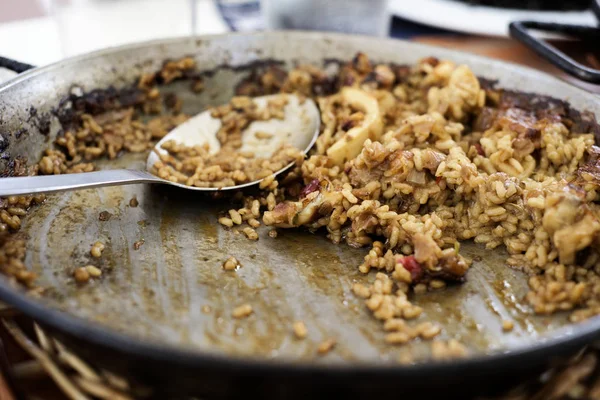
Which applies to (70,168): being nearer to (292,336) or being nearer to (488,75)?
(292,336)

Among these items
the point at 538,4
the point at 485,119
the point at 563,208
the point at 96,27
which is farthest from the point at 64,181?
the point at 538,4

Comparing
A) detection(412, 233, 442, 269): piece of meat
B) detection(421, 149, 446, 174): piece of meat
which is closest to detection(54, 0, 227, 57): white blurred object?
detection(421, 149, 446, 174): piece of meat

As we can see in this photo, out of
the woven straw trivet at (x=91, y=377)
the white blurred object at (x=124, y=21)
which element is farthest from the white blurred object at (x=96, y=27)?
the woven straw trivet at (x=91, y=377)

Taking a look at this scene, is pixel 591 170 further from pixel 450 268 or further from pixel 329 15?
pixel 329 15

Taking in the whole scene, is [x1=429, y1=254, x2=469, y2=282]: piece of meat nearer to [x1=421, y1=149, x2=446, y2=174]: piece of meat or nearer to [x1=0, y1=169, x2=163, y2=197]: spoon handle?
[x1=421, y1=149, x2=446, y2=174]: piece of meat

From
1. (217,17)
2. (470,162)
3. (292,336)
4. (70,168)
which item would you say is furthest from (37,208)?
(217,17)

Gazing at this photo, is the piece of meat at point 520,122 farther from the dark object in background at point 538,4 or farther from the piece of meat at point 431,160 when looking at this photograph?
the dark object in background at point 538,4
